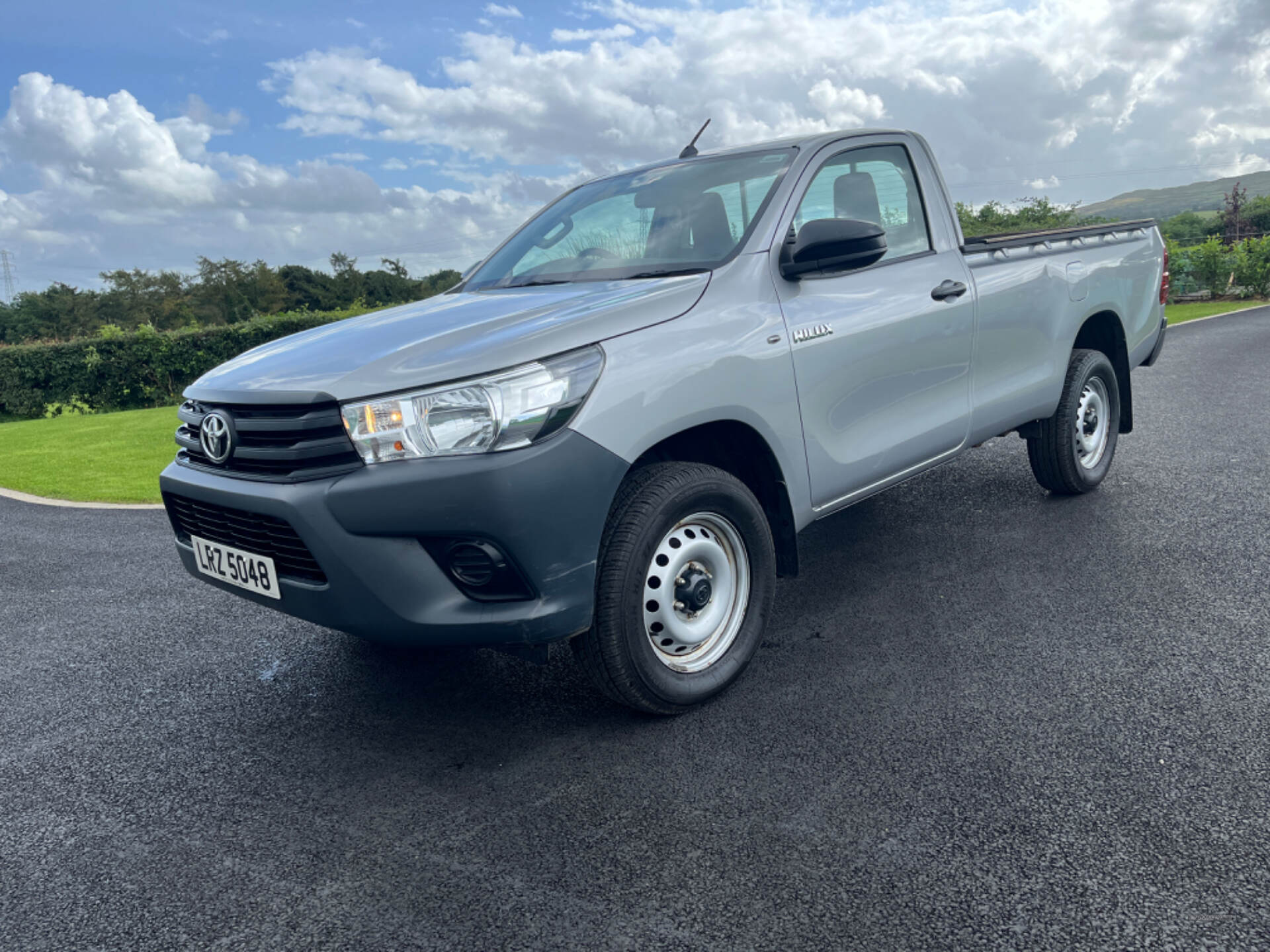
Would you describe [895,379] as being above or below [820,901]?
above

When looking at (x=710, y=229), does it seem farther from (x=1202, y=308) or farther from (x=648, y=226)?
(x=1202, y=308)

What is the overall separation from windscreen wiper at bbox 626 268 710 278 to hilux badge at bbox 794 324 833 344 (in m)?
0.40

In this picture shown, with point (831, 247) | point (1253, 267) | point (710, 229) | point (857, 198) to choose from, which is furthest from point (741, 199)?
point (1253, 267)

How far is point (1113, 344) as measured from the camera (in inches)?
227

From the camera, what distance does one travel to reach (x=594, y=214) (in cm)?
429

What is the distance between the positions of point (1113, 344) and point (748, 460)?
345cm

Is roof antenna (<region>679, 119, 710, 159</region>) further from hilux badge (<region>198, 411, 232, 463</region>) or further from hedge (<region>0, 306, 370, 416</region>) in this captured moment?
hedge (<region>0, 306, 370, 416</region>)

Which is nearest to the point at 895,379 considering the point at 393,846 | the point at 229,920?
the point at 393,846

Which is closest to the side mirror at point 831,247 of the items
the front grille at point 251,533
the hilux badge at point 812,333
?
the hilux badge at point 812,333

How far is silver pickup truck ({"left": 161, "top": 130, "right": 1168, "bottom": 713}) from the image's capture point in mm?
2684

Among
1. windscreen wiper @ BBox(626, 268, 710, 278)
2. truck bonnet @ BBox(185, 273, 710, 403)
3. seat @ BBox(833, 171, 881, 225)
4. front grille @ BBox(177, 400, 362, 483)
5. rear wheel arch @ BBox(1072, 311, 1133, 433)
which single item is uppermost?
seat @ BBox(833, 171, 881, 225)

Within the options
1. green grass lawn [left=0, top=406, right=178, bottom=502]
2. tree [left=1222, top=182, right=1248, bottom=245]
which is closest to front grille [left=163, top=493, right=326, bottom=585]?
green grass lawn [left=0, top=406, right=178, bottom=502]

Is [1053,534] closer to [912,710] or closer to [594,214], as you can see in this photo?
[912,710]

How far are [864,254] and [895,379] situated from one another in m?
0.63
